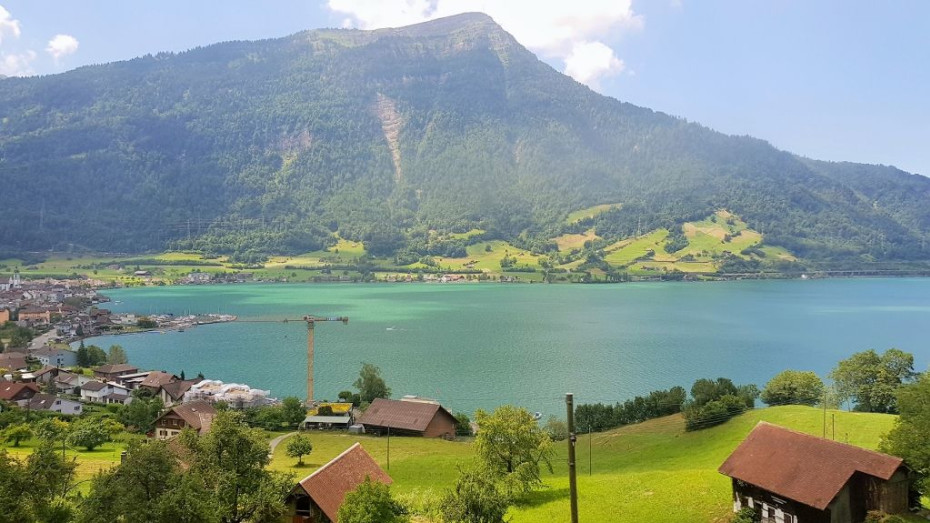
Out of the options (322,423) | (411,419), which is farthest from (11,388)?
(411,419)

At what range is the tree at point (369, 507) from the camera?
57.2 feet

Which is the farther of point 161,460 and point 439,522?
point 439,522

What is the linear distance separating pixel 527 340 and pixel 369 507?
281 ft

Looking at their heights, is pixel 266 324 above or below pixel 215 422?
below

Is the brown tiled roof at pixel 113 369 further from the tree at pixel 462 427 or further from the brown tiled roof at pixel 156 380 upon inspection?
the tree at pixel 462 427

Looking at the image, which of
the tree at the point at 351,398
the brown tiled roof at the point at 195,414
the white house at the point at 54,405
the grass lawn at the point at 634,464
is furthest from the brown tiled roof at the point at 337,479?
the white house at the point at 54,405

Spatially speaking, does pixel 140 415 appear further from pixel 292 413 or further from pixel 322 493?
pixel 322 493

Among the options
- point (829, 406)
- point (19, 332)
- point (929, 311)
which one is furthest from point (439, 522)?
point (929, 311)

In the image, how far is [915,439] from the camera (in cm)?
2034

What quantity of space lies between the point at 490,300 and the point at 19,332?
99.6 m

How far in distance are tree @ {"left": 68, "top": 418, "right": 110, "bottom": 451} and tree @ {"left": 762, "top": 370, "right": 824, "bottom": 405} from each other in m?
52.3

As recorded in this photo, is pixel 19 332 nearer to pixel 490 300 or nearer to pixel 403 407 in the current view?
pixel 403 407

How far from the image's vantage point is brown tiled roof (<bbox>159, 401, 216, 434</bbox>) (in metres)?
51.1

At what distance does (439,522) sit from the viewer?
2295 centimetres
